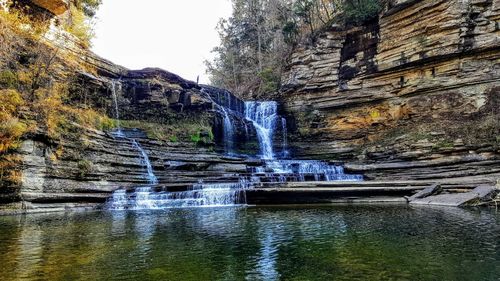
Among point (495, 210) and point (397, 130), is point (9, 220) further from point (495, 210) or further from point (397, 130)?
point (397, 130)

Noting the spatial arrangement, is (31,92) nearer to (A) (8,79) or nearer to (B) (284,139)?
(A) (8,79)

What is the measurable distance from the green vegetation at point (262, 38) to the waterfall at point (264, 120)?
298 centimetres

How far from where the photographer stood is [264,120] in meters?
28.0

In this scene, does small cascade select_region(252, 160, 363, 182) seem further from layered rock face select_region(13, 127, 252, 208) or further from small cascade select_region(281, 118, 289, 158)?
small cascade select_region(281, 118, 289, 158)

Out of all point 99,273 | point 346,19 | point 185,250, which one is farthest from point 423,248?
point 346,19

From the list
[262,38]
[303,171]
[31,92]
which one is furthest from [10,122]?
[262,38]

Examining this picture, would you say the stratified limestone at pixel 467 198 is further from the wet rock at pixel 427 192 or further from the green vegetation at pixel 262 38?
the green vegetation at pixel 262 38

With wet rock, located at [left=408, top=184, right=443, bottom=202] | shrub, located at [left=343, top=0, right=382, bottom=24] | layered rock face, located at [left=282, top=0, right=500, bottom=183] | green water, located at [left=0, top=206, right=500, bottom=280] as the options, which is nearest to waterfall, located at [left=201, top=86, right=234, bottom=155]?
layered rock face, located at [left=282, top=0, right=500, bottom=183]

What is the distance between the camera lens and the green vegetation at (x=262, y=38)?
1238 inches

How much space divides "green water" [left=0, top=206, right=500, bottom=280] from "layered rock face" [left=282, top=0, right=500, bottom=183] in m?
9.94

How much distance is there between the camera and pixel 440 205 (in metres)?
12.8

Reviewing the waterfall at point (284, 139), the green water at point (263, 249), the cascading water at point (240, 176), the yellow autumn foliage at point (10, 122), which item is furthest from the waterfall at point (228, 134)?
the green water at point (263, 249)

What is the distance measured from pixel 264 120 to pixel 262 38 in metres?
15.9

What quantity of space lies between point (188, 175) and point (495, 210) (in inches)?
588
